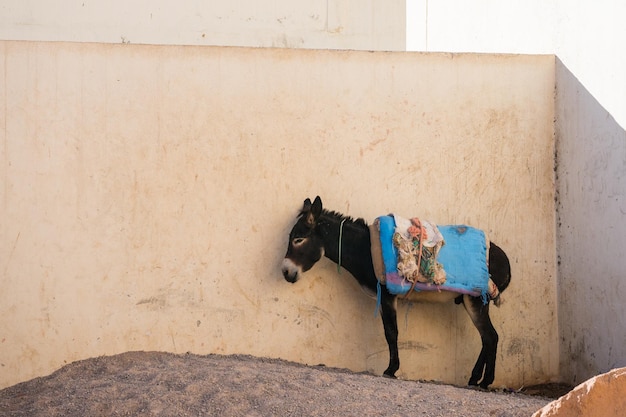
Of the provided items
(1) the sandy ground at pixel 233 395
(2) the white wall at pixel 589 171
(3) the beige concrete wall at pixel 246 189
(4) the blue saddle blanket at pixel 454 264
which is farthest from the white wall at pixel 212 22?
(1) the sandy ground at pixel 233 395

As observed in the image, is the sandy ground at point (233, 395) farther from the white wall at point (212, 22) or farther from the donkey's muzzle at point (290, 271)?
the white wall at point (212, 22)

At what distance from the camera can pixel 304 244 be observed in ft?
23.8

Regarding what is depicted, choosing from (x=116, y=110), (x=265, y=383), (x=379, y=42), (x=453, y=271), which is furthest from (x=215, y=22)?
(x=265, y=383)

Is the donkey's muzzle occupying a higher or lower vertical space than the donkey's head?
lower

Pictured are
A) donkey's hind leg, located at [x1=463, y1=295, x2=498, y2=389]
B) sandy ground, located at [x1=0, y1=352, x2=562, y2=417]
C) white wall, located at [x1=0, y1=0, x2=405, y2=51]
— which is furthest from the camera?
white wall, located at [x1=0, y1=0, x2=405, y2=51]

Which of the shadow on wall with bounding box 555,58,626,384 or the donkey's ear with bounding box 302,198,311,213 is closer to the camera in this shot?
the shadow on wall with bounding box 555,58,626,384

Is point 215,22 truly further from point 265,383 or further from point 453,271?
point 265,383

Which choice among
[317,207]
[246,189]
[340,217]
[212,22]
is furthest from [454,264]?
[212,22]

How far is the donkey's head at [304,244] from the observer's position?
7.19 metres

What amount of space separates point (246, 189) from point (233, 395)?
2.41m

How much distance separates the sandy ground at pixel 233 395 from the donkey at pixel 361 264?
3.06 ft

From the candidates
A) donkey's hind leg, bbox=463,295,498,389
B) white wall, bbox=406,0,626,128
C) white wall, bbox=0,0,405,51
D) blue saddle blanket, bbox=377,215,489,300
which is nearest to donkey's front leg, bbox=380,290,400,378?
blue saddle blanket, bbox=377,215,489,300

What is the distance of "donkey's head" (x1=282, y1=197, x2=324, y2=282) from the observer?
23.6ft

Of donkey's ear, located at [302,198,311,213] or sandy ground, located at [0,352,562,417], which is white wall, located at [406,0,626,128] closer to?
donkey's ear, located at [302,198,311,213]
